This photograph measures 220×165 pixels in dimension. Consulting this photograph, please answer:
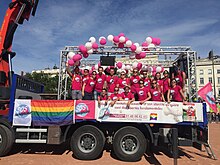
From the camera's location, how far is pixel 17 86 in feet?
21.1

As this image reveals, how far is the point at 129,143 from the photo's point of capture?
605 centimetres

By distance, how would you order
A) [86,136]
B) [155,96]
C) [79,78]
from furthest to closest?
[79,78]
[155,96]
[86,136]

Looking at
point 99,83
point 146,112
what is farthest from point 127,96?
point 99,83

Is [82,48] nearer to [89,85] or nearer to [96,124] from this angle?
[89,85]

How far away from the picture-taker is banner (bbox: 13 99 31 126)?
6.21 metres

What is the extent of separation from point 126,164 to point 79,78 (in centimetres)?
340

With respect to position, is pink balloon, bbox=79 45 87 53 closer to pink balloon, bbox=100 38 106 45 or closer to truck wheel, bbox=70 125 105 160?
pink balloon, bbox=100 38 106 45

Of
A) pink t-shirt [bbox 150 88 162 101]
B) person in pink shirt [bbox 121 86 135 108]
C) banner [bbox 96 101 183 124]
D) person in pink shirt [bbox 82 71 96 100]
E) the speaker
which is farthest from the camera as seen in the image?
the speaker

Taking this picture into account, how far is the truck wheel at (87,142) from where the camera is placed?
19.8ft

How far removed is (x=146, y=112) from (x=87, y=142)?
195 centimetres

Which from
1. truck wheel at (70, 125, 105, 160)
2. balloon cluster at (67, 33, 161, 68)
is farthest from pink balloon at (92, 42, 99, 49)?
truck wheel at (70, 125, 105, 160)

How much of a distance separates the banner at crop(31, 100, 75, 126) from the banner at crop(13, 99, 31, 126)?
15 cm

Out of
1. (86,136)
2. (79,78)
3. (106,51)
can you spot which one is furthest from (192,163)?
(106,51)

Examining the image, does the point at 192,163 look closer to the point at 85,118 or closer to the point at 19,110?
the point at 85,118
